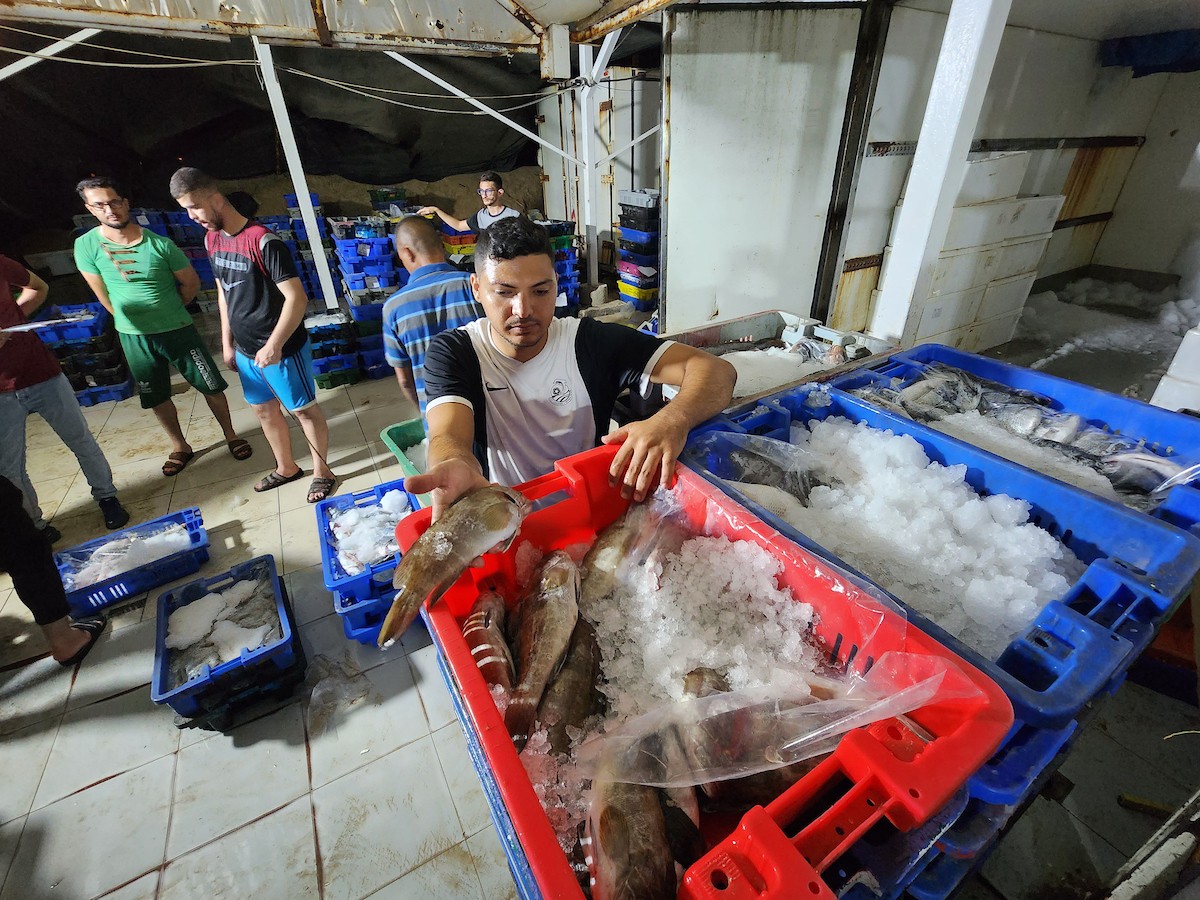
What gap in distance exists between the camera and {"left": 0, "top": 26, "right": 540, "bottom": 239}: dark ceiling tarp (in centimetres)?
572

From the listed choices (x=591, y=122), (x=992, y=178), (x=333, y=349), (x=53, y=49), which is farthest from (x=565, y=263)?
(x=53, y=49)

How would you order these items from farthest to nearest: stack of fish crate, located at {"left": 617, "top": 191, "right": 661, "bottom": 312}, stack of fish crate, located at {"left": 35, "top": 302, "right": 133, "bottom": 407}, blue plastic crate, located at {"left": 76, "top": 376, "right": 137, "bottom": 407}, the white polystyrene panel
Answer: stack of fish crate, located at {"left": 617, "top": 191, "right": 661, "bottom": 312}, blue plastic crate, located at {"left": 76, "top": 376, "right": 137, "bottom": 407}, stack of fish crate, located at {"left": 35, "top": 302, "right": 133, "bottom": 407}, the white polystyrene panel

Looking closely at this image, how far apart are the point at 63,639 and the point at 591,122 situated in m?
6.34

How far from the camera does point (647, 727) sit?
88 centimetres

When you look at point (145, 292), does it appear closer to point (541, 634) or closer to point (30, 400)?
point (30, 400)

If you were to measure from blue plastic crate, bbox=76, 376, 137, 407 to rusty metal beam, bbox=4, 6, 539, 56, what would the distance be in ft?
10.6

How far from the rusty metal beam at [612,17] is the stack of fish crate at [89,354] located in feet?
15.9

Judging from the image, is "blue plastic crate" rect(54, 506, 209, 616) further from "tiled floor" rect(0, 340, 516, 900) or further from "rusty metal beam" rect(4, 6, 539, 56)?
"rusty metal beam" rect(4, 6, 539, 56)

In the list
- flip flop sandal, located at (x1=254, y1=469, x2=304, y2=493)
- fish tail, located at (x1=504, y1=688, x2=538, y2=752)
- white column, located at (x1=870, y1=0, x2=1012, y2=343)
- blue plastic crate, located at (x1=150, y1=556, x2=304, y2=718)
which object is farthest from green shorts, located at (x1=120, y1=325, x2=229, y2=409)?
white column, located at (x1=870, y1=0, x2=1012, y2=343)

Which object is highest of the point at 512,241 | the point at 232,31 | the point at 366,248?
the point at 232,31

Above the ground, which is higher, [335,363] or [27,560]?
[27,560]

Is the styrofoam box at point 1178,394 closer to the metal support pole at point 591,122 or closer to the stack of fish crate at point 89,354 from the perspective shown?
the metal support pole at point 591,122

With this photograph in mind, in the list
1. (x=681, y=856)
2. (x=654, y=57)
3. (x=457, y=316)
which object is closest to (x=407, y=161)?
(x=654, y=57)

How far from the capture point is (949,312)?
172 inches
